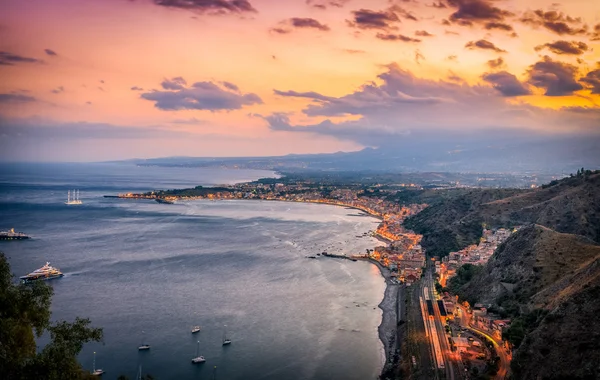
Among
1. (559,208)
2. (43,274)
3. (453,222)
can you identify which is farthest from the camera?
(453,222)

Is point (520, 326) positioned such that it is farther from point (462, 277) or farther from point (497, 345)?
point (462, 277)

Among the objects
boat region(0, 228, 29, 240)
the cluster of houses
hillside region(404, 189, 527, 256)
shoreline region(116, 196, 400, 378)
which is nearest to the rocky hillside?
hillside region(404, 189, 527, 256)

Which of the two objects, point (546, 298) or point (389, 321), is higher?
point (546, 298)

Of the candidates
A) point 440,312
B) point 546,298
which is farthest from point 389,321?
point 546,298

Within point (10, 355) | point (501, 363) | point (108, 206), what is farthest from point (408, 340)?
point (108, 206)

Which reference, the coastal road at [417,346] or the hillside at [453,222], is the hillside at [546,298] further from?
the hillside at [453,222]

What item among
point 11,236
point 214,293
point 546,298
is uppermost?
point 546,298

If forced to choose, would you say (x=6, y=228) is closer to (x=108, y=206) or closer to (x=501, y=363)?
(x=108, y=206)
